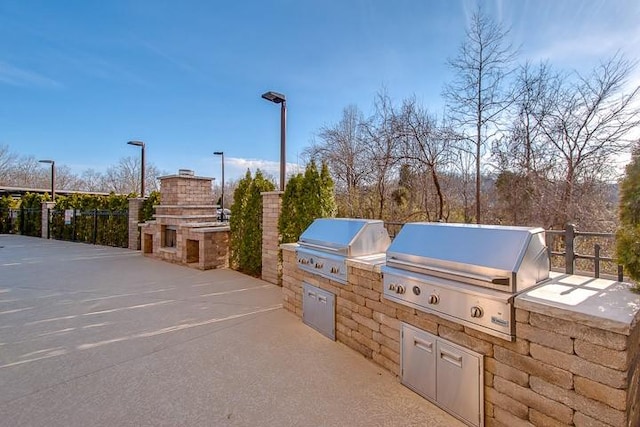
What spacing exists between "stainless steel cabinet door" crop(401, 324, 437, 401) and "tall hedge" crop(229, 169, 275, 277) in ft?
14.6

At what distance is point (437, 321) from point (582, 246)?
4.33m

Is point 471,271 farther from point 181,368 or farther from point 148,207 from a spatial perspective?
point 148,207

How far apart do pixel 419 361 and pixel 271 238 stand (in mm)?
3963

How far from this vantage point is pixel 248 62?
26.8 ft

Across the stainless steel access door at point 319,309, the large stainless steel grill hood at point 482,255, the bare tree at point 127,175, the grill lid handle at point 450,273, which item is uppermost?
the bare tree at point 127,175

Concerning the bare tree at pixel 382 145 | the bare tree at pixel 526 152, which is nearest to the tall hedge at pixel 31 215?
the bare tree at pixel 382 145

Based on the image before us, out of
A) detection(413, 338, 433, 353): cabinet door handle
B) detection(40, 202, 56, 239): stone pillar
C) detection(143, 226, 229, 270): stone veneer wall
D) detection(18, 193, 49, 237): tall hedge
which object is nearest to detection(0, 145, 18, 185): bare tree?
detection(18, 193, 49, 237): tall hedge

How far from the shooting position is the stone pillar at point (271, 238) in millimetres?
5605

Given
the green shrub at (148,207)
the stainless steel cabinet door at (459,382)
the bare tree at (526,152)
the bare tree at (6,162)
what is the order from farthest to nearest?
1. the bare tree at (6,162)
2. the green shrub at (148,207)
3. the bare tree at (526,152)
4. the stainless steel cabinet door at (459,382)

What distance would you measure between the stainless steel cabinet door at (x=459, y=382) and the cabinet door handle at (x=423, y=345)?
6 centimetres

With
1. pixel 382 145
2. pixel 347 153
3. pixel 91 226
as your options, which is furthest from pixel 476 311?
pixel 91 226

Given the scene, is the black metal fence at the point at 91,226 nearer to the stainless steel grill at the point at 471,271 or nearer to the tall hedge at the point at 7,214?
the tall hedge at the point at 7,214

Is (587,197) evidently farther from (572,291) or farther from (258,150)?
(258,150)

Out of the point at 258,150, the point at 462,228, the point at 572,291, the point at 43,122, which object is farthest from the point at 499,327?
the point at 43,122
